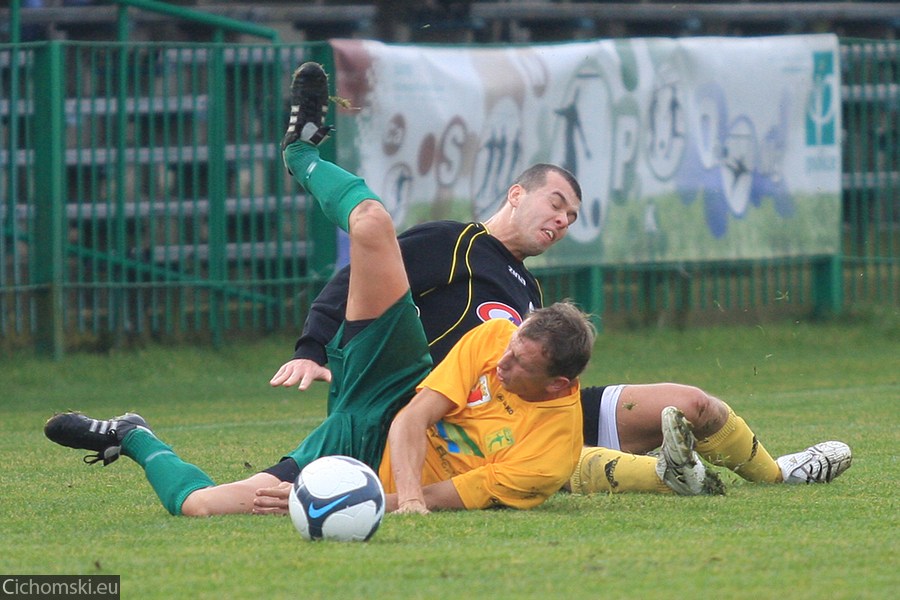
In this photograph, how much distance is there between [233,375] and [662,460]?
6328 millimetres

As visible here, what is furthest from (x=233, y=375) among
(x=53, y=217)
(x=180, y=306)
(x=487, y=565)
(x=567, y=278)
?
(x=487, y=565)

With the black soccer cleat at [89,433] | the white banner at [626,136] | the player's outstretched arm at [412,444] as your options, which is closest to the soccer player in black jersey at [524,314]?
the player's outstretched arm at [412,444]

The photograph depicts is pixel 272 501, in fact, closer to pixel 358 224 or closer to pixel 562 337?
pixel 358 224

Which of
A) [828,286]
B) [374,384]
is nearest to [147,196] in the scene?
[828,286]

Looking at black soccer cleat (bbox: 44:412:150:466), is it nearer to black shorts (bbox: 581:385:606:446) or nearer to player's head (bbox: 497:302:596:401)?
player's head (bbox: 497:302:596:401)

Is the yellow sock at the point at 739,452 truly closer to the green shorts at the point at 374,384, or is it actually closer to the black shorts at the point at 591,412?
the black shorts at the point at 591,412

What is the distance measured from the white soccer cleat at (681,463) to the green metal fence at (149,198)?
6487mm

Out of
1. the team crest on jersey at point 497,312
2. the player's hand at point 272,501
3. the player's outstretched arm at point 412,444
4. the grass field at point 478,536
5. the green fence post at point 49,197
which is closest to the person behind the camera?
the grass field at point 478,536

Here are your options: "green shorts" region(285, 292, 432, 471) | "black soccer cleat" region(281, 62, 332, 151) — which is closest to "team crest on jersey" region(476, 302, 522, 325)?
"green shorts" region(285, 292, 432, 471)

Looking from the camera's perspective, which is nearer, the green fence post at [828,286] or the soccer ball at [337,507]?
the soccer ball at [337,507]

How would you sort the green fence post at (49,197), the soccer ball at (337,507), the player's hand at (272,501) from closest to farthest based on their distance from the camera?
the soccer ball at (337,507), the player's hand at (272,501), the green fence post at (49,197)

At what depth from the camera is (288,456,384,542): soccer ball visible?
5.10 metres

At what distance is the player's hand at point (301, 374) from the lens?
599 centimetres

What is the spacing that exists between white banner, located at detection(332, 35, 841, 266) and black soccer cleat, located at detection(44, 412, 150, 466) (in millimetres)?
6055
